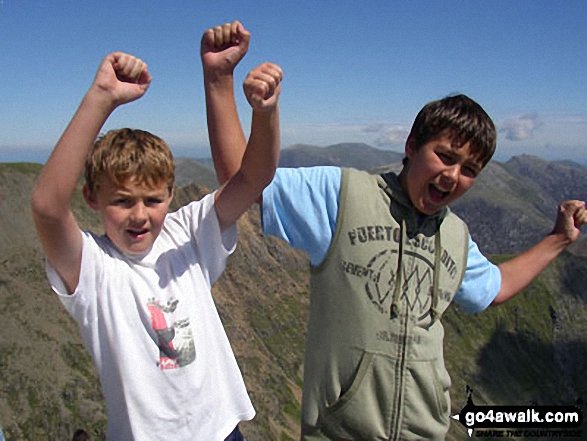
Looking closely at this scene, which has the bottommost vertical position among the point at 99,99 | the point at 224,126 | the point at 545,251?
the point at 545,251

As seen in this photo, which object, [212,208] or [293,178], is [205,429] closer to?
[212,208]

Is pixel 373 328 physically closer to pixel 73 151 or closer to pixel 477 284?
pixel 477 284

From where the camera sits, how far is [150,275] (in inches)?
144

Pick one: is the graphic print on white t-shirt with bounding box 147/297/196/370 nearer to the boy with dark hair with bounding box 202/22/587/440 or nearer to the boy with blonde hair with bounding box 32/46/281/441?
the boy with blonde hair with bounding box 32/46/281/441

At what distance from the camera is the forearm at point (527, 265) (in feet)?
16.0

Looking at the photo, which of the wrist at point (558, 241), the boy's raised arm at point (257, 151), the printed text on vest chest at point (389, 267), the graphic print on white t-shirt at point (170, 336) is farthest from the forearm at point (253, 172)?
the wrist at point (558, 241)

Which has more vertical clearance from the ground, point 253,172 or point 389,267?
point 253,172

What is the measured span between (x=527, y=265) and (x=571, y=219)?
23.9 inches

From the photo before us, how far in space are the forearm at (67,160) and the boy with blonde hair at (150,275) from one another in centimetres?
8

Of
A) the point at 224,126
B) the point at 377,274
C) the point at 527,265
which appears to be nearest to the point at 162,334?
the point at 224,126

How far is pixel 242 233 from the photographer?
7062cm

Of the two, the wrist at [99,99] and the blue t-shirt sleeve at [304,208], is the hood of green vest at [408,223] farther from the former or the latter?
the wrist at [99,99]

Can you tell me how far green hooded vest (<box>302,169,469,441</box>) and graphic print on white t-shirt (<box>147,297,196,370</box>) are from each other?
1.02 metres

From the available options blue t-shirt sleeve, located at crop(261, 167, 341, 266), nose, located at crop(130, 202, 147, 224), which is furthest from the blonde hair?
blue t-shirt sleeve, located at crop(261, 167, 341, 266)
